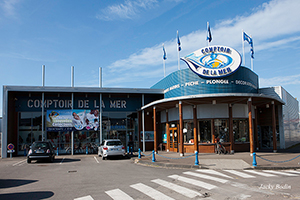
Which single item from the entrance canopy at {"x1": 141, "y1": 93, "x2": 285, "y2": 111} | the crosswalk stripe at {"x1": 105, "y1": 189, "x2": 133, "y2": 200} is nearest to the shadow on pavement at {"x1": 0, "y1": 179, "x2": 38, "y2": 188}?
the crosswalk stripe at {"x1": 105, "y1": 189, "x2": 133, "y2": 200}

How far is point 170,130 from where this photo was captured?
2616 cm

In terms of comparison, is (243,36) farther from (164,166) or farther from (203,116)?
(164,166)

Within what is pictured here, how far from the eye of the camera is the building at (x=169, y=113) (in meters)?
22.3

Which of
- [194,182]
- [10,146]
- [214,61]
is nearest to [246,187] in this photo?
[194,182]

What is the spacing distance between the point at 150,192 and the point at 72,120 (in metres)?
19.3

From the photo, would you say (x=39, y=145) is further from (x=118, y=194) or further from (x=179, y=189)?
(x=179, y=189)

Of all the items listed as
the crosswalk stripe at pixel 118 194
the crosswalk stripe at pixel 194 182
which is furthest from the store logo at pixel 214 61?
the crosswalk stripe at pixel 118 194

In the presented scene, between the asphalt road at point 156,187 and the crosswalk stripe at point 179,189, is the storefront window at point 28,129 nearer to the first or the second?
the asphalt road at point 156,187

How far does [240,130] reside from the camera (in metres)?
23.0

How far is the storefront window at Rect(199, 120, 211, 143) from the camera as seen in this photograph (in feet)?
73.8

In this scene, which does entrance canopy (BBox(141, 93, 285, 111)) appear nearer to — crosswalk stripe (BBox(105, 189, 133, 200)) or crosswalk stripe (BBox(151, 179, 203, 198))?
crosswalk stripe (BBox(151, 179, 203, 198))

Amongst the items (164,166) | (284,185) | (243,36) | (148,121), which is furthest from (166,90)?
(284,185)

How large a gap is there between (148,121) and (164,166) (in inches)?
533

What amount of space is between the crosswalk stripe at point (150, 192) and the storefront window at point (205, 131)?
13.2 m
